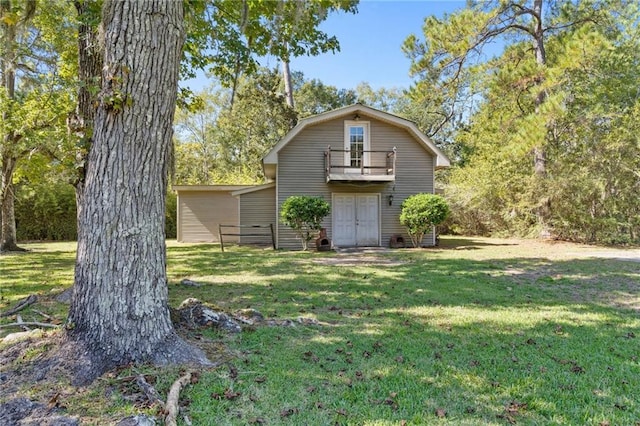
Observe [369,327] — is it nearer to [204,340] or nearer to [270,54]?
[204,340]

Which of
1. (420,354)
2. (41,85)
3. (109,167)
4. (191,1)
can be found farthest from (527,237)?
(41,85)

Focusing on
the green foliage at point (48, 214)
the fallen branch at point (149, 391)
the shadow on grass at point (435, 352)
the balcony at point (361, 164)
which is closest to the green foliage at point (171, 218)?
the green foliage at point (48, 214)

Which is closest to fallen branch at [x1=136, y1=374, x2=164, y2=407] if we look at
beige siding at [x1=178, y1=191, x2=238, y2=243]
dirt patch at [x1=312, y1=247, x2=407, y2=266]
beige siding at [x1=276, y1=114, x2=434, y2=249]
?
dirt patch at [x1=312, y1=247, x2=407, y2=266]

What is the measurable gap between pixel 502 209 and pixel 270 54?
528 inches

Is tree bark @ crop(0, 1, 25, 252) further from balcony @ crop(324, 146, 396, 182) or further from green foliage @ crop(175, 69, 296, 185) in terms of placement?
balcony @ crop(324, 146, 396, 182)

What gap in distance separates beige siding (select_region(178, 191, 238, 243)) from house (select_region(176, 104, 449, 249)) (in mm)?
4106

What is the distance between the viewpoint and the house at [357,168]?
1314 cm

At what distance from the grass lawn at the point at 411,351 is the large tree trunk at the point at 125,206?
0.98 feet

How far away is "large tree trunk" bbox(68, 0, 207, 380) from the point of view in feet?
9.16

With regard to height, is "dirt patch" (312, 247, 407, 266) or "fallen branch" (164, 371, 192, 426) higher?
"dirt patch" (312, 247, 407, 266)

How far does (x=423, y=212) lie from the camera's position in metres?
12.5

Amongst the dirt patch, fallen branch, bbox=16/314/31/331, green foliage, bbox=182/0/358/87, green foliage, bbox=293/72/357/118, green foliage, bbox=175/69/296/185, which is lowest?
the dirt patch

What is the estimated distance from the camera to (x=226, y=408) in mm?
2434

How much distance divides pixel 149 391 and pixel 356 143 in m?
12.0
